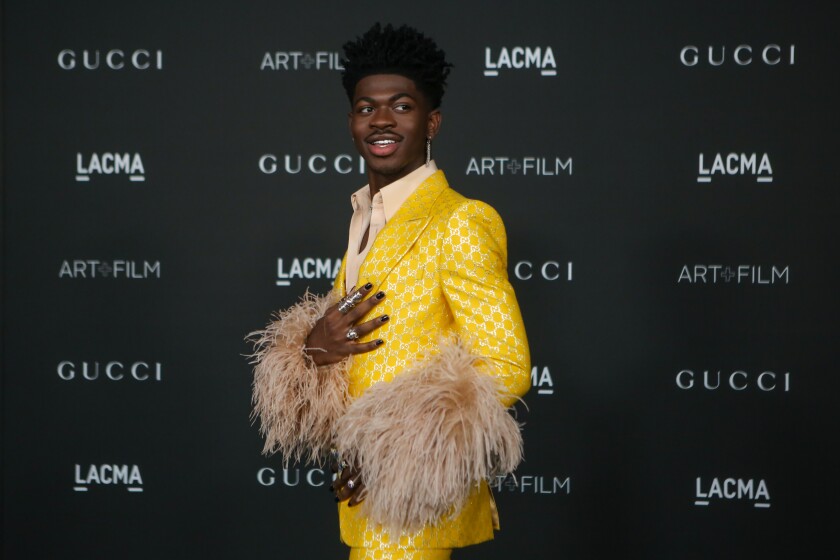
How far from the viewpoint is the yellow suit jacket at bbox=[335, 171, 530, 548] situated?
5.52ft

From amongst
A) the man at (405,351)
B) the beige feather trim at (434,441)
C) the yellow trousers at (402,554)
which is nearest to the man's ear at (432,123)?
the man at (405,351)

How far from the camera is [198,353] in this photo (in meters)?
3.22

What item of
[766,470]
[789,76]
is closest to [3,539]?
[766,470]

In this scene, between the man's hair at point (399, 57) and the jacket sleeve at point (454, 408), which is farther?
the man's hair at point (399, 57)

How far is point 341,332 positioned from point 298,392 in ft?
0.55

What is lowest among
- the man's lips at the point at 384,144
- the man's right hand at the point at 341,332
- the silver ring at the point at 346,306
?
the man's right hand at the point at 341,332

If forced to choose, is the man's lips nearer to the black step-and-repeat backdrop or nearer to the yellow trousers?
the yellow trousers

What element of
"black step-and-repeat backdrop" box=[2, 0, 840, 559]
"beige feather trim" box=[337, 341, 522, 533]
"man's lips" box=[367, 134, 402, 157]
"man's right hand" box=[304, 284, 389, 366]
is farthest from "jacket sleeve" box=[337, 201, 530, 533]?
"black step-and-repeat backdrop" box=[2, 0, 840, 559]

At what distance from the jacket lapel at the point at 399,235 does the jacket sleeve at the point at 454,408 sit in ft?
0.30

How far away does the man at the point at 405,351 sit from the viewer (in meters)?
1.63

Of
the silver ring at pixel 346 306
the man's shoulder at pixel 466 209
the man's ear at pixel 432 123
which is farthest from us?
the man's ear at pixel 432 123

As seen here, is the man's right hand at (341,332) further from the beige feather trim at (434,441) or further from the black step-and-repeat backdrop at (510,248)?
the black step-and-repeat backdrop at (510,248)

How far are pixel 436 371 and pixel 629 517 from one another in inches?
69.6

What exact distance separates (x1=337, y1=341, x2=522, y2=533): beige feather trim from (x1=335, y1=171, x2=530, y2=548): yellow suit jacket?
6 centimetres
